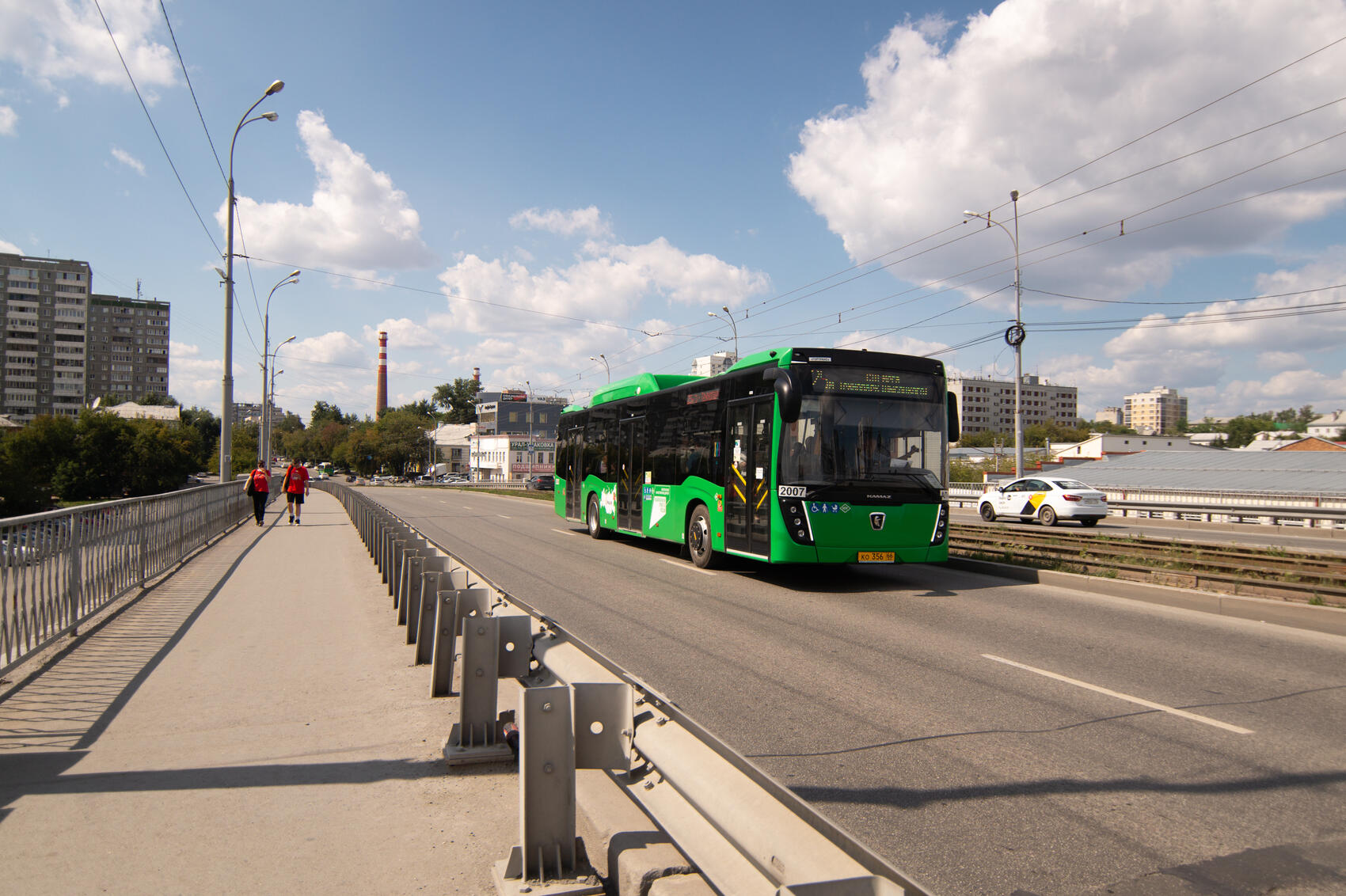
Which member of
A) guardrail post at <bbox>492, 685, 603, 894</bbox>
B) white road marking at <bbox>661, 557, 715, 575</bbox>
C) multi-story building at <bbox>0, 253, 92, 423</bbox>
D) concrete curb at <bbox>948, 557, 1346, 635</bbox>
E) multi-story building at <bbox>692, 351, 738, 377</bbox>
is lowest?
white road marking at <bbox>661, 557, 715, 575</bbox>

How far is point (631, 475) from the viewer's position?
17047 millimetres

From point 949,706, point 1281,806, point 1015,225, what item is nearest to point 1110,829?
point 1281,806

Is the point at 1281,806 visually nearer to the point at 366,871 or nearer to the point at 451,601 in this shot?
the point at 366,871

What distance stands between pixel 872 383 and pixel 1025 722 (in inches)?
265

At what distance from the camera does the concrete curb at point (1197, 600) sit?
342 inches

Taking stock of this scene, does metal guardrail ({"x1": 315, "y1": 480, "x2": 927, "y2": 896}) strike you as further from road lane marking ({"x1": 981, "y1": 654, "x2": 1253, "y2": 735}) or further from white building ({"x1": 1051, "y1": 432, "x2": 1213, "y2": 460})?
white building ({"x1": 1051, "y1": 432, "x2": 1213, "y2": 460})

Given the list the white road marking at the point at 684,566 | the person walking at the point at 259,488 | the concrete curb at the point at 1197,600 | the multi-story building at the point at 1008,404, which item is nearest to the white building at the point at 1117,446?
the multi-story building at the point at 1008,404

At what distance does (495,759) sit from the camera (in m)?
4.56

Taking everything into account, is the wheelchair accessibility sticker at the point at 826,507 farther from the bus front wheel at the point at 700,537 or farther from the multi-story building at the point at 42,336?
the multi-story building at the point at 42,336

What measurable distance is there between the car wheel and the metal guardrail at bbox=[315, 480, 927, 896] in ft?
47.5

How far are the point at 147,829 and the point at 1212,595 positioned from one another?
11.0 m

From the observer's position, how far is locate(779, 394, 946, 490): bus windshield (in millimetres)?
11219

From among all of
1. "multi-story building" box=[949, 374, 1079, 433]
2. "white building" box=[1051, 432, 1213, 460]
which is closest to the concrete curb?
"white building" box=[1051, 432, 1213, 460]

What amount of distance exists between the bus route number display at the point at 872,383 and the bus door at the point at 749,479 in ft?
2.72
